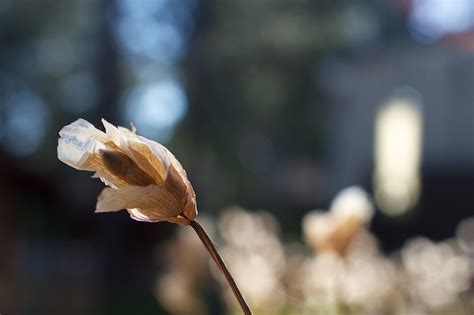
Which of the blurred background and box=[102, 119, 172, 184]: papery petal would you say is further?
the blurred background

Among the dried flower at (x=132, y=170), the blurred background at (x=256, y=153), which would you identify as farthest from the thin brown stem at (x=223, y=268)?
the blurred background at (x=256, y=153)

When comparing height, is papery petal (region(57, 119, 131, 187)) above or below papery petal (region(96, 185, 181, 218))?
above

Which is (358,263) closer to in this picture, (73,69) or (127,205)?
(127,205)

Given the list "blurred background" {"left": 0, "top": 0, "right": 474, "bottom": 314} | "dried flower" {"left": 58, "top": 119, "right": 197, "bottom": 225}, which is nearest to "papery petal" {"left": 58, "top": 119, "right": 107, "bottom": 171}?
"dried flower" {"left": 58, "top": 119, "right": 197, "bottom": 225}

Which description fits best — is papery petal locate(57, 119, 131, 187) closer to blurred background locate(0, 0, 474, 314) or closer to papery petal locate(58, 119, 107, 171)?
papery petal locate(58, 119, 107, 171)

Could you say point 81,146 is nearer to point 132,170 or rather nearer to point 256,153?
point 132,170

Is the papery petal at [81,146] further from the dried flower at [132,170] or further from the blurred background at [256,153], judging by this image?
the blurred background at [256,153]

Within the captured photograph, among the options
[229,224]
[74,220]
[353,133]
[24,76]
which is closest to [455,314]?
[229,224]

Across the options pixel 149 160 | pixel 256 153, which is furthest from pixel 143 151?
pixel 256 153
